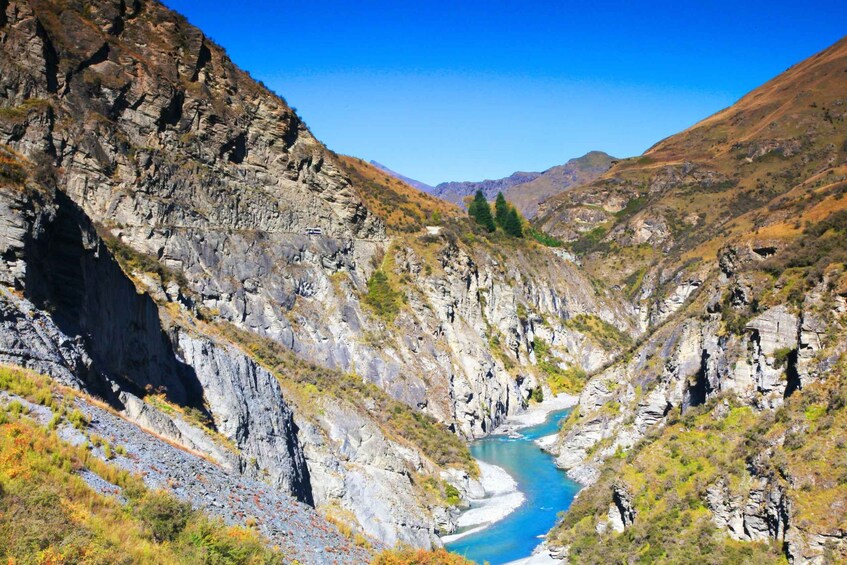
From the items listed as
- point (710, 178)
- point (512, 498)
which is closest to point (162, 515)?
point (512, 498)

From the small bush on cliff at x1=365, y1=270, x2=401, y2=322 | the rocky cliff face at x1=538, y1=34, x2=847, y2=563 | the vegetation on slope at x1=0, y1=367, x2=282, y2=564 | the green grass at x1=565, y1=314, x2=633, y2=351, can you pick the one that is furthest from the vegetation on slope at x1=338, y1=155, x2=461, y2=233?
the vegetation on slope at x1=0, y1=367, x2=282, y2=564

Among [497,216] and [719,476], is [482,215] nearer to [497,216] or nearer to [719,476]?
[497,216]

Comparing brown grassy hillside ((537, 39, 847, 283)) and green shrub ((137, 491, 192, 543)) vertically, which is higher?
brown grassy hillside ((537, 39, 847, 283))

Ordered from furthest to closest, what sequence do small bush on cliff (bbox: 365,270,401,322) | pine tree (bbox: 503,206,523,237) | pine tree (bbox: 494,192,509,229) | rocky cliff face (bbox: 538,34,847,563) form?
pine tree (bbox: 494,192,509,229) → pine tree (bbox: 503,206,523,237) → small bush on cliff (bbox: 365,270,401,322) → rocky cliff face (bbox: 538,34,847,563)

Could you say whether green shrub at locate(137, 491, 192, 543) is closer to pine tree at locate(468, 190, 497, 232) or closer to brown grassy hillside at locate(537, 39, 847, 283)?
pine tree at locate(468, 190, 497, 232)

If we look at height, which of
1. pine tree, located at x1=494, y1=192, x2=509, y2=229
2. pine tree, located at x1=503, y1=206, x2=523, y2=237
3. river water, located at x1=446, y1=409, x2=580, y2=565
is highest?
pine tree, located at x1=494, y1=192, x2=509, y2=229

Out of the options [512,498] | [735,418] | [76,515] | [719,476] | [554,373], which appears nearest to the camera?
[76,515]

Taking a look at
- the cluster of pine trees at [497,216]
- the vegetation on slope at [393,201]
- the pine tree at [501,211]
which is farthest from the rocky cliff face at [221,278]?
the pine tree at [501,211]
